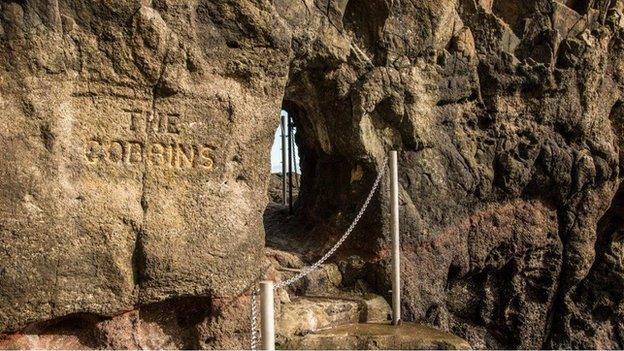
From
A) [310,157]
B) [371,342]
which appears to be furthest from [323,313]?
→ [310,157]

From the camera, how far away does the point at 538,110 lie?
7.41m

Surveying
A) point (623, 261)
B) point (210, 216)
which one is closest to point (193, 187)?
point (210, 216)

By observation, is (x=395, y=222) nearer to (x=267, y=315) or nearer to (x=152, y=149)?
(x=152, y=149)

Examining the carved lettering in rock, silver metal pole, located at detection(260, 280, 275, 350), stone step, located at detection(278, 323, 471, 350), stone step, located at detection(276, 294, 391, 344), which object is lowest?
stone step, located at detection(278, 323, 471, 350)

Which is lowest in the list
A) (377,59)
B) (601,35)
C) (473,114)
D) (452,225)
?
(452,225)

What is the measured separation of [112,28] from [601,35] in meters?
5.83

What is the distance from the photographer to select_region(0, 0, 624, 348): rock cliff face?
13.9 ft

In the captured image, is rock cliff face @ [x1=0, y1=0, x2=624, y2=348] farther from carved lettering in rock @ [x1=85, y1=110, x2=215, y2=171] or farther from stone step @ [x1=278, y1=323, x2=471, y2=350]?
stone step @ [x1=278, y1=323, x2=471, y2=350]

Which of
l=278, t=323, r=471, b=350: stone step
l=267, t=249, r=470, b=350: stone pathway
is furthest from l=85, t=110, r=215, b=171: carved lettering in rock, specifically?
l=278, t=323, r=471, b=350: stone step

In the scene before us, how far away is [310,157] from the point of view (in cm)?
804

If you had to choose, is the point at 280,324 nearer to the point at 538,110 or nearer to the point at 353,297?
the point at 353,297

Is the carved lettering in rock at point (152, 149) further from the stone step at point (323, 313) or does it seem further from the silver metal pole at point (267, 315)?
the silver metal pole at point (267, 315)

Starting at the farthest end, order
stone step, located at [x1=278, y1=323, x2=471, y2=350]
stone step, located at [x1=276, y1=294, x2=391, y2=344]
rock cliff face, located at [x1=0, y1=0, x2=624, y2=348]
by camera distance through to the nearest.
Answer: stone step, located at [x1=276, y1=294, x2=391, y2=344]
stone step, located at [x1=278, y1=323, x2=471, y2=350]
rock cliff face, located at [x1=0, y1=0, x2=624, y2=348]

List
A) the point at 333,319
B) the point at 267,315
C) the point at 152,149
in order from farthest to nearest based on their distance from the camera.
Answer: the point at 333,319, the point at 152,149, the point at 267,315
